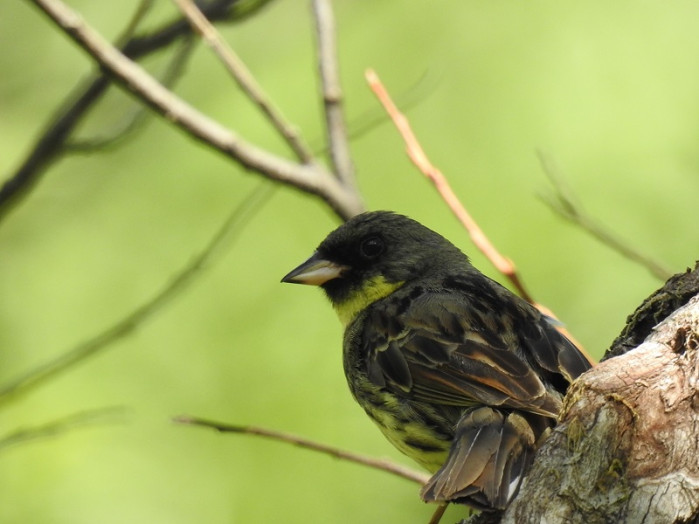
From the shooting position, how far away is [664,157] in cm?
583

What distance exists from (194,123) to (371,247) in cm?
104

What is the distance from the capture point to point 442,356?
3914 millimetres

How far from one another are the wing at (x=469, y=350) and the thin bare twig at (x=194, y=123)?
515 mm

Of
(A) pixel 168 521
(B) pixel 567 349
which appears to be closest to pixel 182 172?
(A) pixel 168 521

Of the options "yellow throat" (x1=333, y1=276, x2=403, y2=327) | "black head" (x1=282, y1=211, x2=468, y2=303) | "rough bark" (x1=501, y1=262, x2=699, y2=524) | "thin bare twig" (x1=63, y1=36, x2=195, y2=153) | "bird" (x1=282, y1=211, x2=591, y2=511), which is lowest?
"rough bark" (x1=501, y1=262, x2=699, y2=524)

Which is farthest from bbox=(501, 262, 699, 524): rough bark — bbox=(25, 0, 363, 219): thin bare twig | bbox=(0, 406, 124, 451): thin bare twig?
bbox=(0, 406, 124, 451): thin bare twig

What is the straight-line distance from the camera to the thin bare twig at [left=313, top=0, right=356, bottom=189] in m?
4.41

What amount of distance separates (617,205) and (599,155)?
0.93ft

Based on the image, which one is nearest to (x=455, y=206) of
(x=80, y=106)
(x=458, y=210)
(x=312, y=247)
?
(x=458, y=210)

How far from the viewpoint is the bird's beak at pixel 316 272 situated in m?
4.67

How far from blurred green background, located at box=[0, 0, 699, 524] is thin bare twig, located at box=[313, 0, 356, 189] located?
861 mm

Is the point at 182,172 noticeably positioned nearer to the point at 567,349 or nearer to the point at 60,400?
the point at 60,400

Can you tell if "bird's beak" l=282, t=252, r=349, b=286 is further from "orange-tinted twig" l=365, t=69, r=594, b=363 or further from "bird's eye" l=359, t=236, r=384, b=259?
"orange-tinted twig" l=365, t=69, r=594, b=363

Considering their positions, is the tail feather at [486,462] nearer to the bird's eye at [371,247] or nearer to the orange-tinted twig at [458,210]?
the orange-tinted twig at [458,210]
